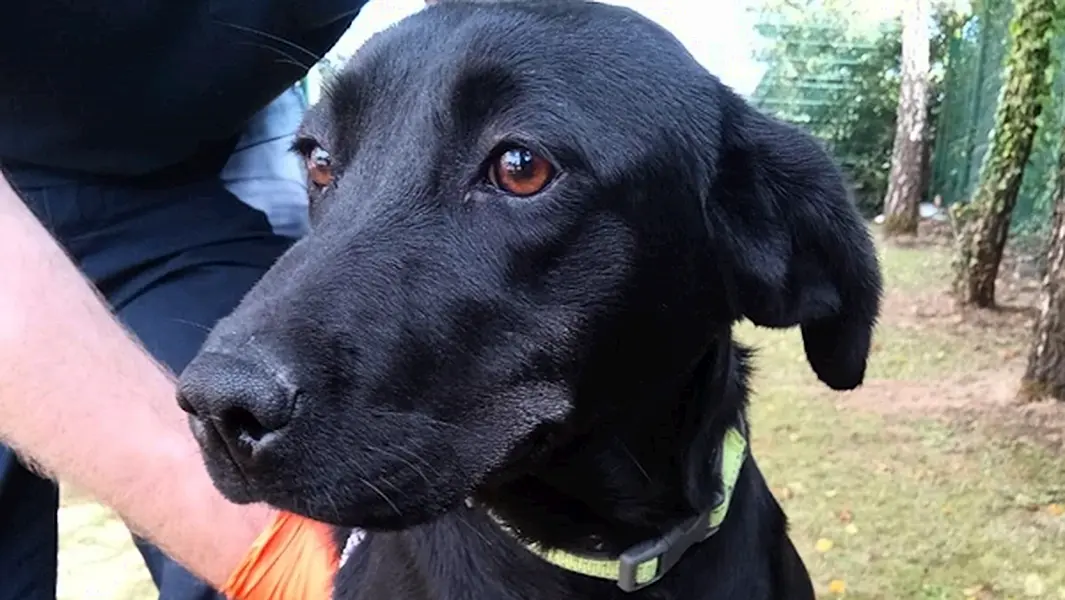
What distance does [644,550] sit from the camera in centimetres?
188

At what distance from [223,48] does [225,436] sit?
1.28 m

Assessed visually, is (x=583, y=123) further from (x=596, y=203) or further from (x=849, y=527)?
(x=849, y=527)

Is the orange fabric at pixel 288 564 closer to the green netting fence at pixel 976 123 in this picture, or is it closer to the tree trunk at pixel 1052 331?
the tree trunk at pixel 1052 331

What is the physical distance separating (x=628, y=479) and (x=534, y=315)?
40 centimetres

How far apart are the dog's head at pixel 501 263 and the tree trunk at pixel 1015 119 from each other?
6.34 metres

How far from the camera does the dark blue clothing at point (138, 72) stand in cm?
237

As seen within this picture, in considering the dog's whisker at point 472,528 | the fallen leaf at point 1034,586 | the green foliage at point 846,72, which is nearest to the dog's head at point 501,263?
the dog's whisker at point 472,528

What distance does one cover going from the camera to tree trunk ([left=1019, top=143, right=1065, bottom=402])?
5625 mm

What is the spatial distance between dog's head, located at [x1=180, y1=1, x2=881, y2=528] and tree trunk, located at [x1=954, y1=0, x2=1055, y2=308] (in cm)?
634

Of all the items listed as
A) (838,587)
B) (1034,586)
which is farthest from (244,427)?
(1034,586)

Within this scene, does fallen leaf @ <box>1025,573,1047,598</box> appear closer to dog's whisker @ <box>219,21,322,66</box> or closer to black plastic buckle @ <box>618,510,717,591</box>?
black plastic buckle @ <box>618,510,717,591</box>

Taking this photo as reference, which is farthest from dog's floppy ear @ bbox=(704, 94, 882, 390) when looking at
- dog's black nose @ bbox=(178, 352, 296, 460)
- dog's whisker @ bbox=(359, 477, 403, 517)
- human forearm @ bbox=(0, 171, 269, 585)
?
human forearm @ bbox=(0, 171, 269, 585)

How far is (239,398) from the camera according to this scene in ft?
4.51

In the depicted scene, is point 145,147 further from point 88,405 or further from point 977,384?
point 977,384
